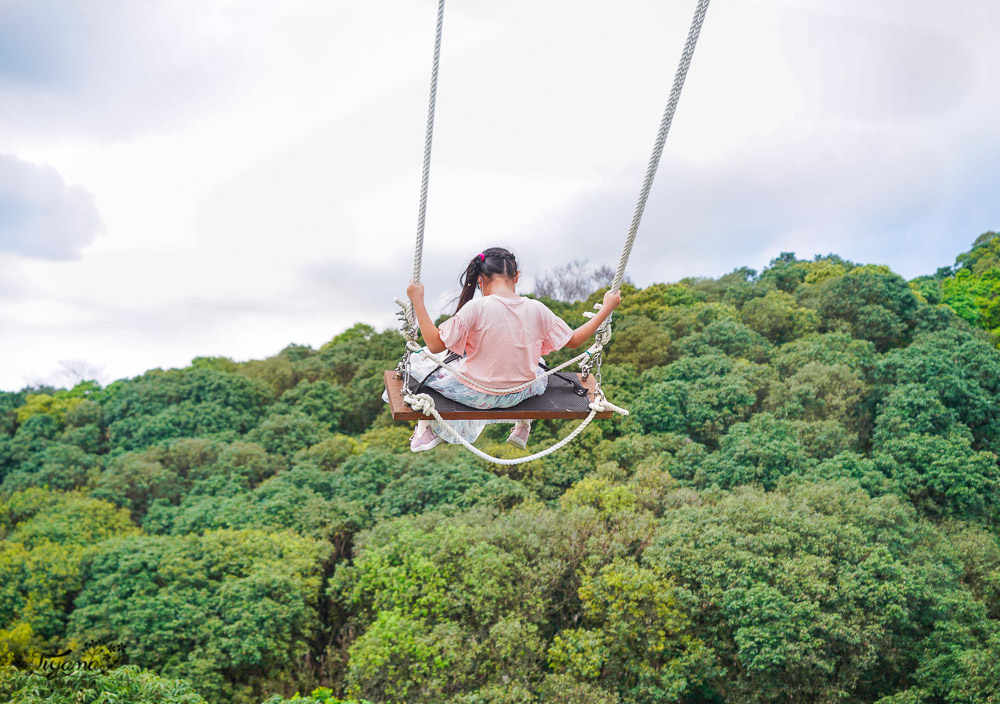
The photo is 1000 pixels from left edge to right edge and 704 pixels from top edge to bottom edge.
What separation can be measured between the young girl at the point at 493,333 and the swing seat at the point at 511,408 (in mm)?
54

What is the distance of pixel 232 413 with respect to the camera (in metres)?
21.1

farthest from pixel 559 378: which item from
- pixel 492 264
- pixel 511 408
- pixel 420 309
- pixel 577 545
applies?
pixel 577 545

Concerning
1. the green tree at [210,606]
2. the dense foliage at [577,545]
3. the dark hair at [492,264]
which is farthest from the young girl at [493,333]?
the green tree at [210,606]

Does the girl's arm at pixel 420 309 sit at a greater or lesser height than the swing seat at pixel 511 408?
greater

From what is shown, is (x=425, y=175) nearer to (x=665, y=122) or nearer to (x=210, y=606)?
(x=665, y=122)

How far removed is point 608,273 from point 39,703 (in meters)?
25.3

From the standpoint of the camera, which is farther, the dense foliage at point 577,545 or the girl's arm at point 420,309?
the dense foliage at point 577,545

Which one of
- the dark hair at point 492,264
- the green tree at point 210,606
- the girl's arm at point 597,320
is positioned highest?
the dark hair at point 492,264

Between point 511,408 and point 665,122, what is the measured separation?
1.60 m

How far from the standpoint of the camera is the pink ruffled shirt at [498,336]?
3951mm

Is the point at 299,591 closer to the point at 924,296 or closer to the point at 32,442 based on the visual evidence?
the point at 32,442

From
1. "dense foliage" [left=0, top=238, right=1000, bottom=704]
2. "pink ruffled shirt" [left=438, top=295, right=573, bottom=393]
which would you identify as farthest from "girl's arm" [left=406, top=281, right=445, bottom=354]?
"dense foliage" [left=0, top=238, right=1000, bottom=704]

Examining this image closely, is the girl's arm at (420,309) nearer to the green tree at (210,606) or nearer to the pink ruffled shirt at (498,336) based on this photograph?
the pink ruffled shirt at (498,336)

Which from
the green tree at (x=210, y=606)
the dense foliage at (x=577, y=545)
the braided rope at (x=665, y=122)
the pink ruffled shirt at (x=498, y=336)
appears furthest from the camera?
the green tree at (x=210, y=606)
